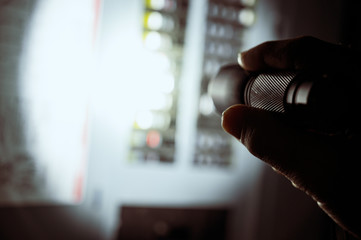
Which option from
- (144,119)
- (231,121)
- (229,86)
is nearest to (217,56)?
(144,119)

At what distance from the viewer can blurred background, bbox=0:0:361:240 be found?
35.8 inches

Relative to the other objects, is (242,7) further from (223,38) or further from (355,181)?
(355,181)

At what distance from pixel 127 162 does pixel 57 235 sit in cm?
29

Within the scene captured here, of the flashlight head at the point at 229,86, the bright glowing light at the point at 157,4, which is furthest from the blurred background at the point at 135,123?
the flashlight head at the point at 229,86

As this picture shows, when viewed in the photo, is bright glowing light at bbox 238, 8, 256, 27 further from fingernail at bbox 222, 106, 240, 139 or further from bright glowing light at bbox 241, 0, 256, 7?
fingernail at bbox 222, 106, 240, 139

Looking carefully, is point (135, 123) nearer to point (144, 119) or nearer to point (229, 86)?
point (144, 119)

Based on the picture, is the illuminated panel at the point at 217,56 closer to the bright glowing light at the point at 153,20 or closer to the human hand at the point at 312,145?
the bright glowing light at the point at 153,20

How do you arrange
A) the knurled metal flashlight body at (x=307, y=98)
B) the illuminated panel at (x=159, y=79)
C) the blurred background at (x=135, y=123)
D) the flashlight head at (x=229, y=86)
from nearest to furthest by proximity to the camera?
the knurled metal flashlight body at (x=307, y=98) → the flashlight head at (x=229, y=86) → the blurred background at (x=135, y=123) → the illuminated panel at (x=159, y=79)

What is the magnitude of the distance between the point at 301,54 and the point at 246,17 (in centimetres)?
84

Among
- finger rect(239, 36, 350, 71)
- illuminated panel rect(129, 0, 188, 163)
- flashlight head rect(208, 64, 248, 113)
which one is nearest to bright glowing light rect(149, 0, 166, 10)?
illuminated panel rect(129, 0, 188, 163)

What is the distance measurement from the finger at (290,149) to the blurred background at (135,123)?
68cm

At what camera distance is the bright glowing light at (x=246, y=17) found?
1.14 meters

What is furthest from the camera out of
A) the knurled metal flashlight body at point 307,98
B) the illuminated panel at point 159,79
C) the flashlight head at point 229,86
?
the illuminated panel at point 159,79

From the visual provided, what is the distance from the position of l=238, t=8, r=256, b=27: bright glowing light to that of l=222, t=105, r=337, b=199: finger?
83 cm
